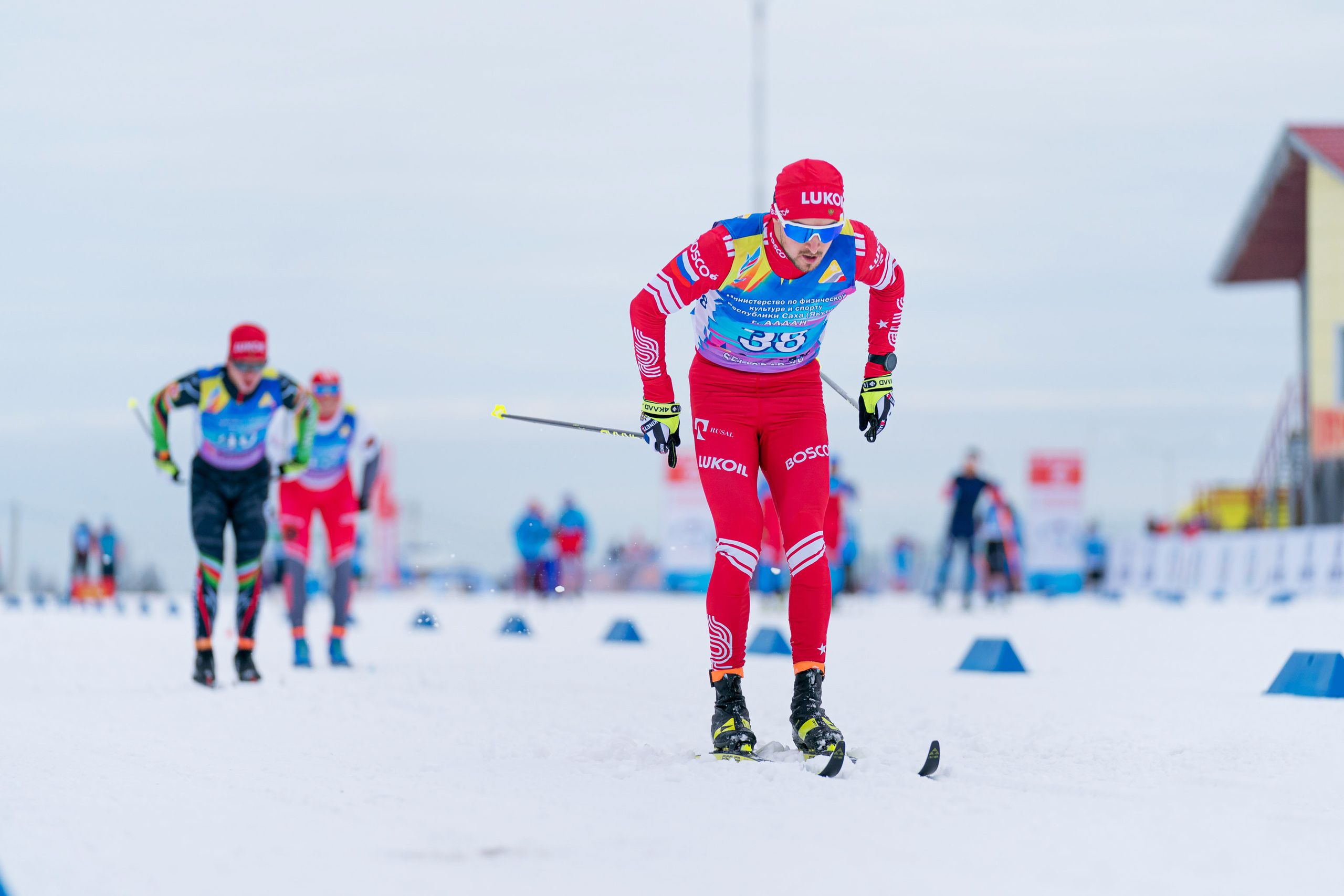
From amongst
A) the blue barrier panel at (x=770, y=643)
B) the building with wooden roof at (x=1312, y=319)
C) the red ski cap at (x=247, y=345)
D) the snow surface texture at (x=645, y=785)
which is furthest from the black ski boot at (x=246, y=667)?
the building with wooden roof at (x=1312, y=319)

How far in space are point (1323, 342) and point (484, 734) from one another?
A: 3145 cm

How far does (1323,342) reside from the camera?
34.6 m

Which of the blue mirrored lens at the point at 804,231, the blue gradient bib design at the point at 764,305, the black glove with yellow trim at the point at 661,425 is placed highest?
the blue mirrored lens at the point at 804,231

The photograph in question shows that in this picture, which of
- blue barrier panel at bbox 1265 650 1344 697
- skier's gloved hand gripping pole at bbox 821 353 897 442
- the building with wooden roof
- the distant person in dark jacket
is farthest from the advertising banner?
skier's gloved hand gripping pole at bbox 821 353 897 442

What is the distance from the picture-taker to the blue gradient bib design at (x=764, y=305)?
5.83 meters

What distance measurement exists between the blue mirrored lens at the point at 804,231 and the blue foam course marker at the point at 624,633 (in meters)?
9.50

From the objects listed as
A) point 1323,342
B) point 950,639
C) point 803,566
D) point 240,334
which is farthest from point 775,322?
point 1323,342

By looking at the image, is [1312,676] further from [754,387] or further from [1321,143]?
[1321,143]

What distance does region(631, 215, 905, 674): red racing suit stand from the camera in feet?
19.2

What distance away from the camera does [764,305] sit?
592 centimetres

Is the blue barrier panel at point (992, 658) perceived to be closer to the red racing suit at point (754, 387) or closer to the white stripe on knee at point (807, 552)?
the red racing suit at point (754, 387)

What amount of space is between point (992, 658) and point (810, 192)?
587 cm

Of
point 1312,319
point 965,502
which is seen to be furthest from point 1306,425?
point 965,502

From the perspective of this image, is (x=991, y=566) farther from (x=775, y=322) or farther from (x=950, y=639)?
(x=775, y=322)
